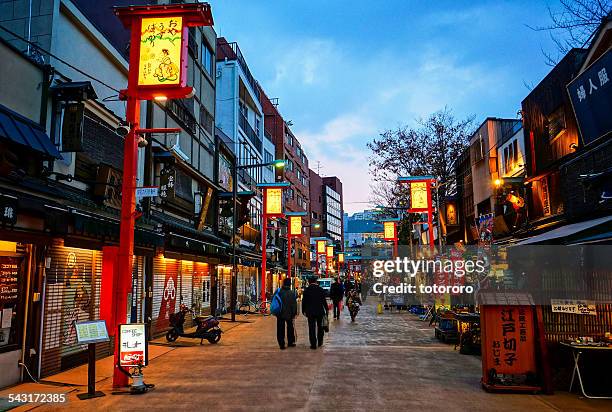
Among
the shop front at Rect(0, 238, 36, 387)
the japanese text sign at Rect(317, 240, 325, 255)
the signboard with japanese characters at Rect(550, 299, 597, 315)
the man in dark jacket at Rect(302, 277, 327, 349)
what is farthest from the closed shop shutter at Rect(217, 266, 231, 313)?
the japanese text sign at Rect(317, 240, 325, 255)

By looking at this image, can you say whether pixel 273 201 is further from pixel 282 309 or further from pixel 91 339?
pixel 91 339

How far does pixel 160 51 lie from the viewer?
32.3ft

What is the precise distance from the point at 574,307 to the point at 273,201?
2258cm

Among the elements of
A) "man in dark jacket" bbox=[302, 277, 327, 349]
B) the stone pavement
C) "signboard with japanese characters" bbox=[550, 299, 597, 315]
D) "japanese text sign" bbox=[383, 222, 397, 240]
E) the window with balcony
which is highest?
the window with balcony

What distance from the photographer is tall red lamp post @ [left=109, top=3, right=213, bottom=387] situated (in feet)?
30.8

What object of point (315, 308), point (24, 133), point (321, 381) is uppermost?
point (24, 133)

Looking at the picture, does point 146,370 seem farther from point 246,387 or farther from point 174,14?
point 174,14

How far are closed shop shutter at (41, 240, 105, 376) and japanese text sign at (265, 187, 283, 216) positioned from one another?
17.6m

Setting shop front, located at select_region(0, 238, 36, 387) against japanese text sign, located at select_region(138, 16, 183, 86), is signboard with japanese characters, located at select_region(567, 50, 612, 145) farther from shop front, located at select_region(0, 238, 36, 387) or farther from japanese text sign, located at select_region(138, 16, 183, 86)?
shop front, located at select_region(0, 238, 36, 387)

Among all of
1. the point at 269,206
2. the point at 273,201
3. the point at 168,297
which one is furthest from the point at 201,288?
the point at 273,201

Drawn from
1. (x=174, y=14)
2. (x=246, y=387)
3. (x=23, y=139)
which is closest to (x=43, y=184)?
(x=23, y=139)

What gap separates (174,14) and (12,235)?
5.34 metres

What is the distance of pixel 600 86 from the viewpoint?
12.5 meters

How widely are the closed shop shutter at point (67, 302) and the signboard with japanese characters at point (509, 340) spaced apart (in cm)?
810
